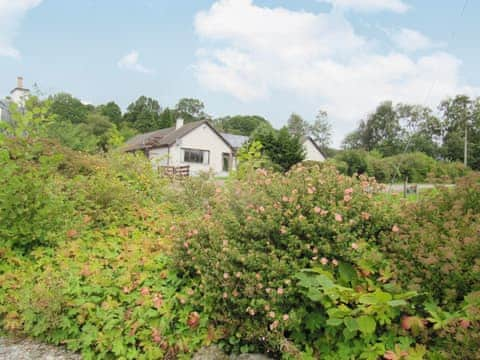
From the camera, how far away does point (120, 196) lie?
4738mm

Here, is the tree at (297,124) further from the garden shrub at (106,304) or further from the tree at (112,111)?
the garden shrub at (106,304)

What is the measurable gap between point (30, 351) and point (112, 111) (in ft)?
185

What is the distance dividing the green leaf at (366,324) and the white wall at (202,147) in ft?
74.6

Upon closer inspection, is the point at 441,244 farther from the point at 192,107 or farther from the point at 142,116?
the point at 192,107

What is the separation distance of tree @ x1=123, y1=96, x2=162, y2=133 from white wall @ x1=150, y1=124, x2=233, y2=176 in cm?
2377

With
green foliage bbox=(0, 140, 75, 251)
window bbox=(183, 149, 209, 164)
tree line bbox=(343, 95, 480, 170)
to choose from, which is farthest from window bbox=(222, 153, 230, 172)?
green foliage bbox=(0, 140, 75, 251)

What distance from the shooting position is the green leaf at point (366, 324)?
1.90 metres

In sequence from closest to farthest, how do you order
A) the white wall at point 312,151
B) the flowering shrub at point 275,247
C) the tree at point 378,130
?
the flowering shrub at point 275,247, the white wall at point 312,151, the tree at point 378,130

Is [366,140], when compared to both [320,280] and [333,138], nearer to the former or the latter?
[333,138]

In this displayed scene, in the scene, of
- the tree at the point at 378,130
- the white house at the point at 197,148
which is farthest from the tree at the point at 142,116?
the tree at the point at 378,130

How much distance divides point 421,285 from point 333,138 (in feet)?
172

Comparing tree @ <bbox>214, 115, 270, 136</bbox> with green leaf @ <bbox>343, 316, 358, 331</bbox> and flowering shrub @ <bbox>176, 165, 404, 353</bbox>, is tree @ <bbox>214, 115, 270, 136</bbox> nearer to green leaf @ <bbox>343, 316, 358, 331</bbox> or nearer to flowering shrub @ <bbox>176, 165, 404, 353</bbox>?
flowering shrub @ <bbox>176, 165, 404, 353</bbox>

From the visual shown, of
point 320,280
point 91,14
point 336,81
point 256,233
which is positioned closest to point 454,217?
point 320,280

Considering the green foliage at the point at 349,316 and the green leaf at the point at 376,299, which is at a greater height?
the green leaf at the point at 376,299
